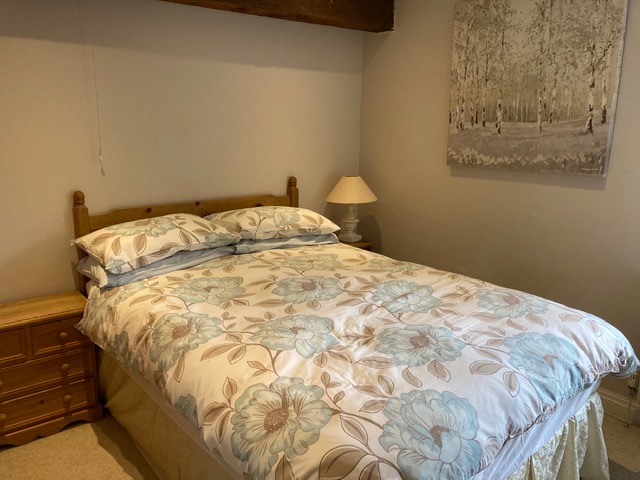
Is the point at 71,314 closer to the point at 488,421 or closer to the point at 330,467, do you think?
the point at 330,467

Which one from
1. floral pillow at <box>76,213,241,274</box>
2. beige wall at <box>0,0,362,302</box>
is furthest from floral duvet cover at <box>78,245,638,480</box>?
beige wall at <box>0,0,362,302</box>

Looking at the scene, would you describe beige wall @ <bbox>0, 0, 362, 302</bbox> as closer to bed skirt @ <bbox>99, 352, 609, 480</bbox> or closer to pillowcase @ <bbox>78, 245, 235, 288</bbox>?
pillowcase @ <bbox>78, 245, 235, 288</bbox>

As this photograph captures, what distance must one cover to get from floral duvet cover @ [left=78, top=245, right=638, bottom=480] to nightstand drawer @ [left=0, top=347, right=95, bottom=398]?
20 cm

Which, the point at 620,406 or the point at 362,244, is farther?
the point at 362,244

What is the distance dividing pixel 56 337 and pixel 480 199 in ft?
8.09

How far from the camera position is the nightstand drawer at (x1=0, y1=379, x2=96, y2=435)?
2.26 m

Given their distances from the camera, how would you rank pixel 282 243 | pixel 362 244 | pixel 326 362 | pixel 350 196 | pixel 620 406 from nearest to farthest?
pixel 326 362
pixel 620 406
pixel 282 243
pixel 350 196
pixel 362 244

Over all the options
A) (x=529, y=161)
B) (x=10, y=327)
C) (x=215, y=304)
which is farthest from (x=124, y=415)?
(x=529, y=161)

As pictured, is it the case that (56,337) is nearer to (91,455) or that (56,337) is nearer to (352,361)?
(91,455)

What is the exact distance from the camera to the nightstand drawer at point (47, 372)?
7.32ft

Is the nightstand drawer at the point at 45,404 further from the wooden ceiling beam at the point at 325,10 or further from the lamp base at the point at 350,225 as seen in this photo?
the wooden ceiling beam at the point at 325,10

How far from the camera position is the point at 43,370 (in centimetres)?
232

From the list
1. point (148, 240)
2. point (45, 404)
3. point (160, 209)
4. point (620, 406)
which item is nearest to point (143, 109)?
point (160, 209)

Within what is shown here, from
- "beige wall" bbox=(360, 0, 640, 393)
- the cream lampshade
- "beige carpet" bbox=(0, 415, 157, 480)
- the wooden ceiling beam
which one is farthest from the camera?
the cream lampshade
